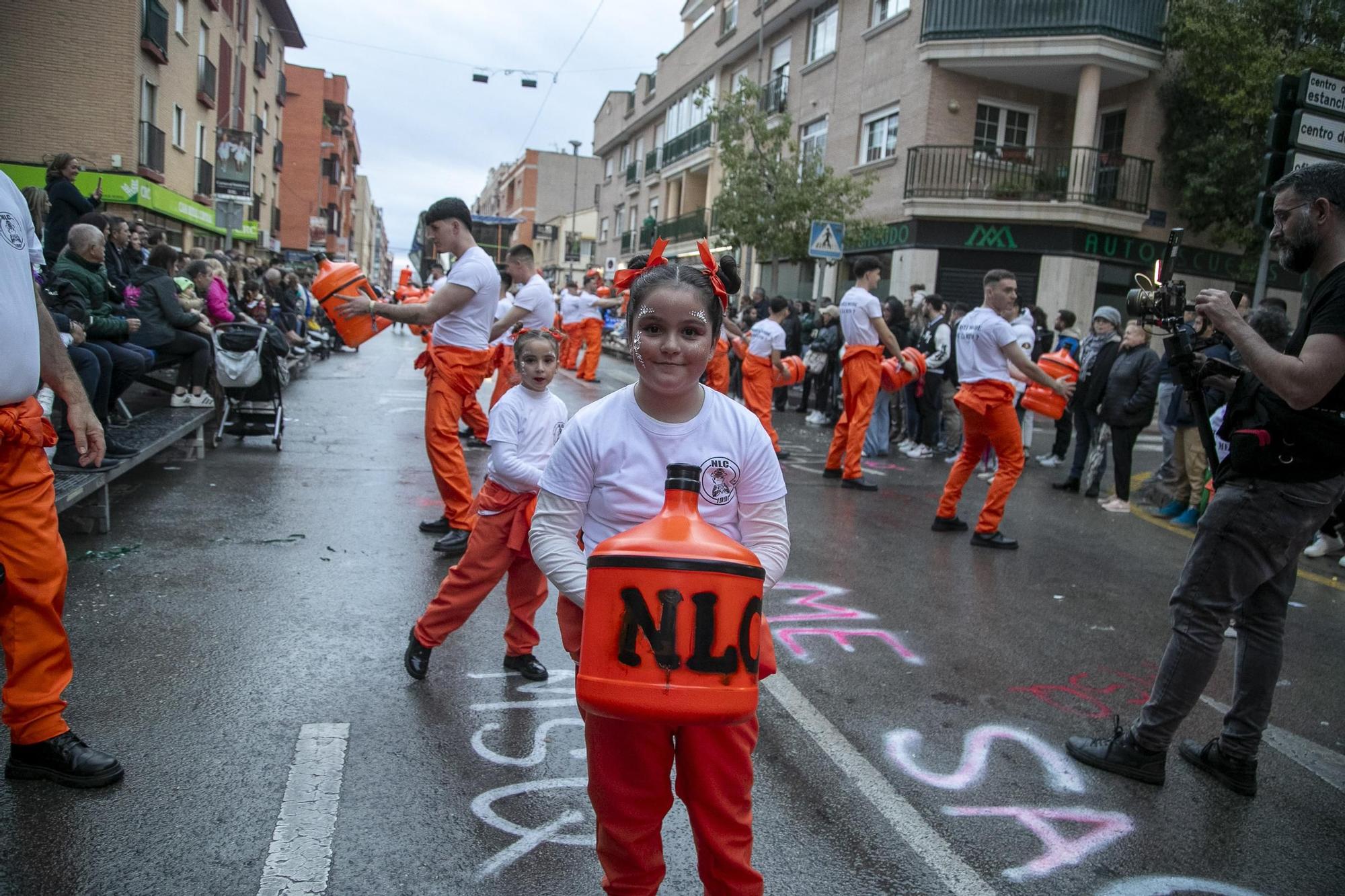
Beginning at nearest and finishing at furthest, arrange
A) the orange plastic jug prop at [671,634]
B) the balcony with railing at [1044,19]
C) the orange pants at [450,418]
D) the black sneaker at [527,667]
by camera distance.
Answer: the orange plastic jug prop at [671,634], the black sneaker at [527,667], the orange pants at [450,418], the balcony with railing at [1044,19]

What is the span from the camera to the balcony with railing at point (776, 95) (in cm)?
2969

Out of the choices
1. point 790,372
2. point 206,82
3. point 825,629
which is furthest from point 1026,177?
point 206,82

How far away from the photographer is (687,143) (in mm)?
39062

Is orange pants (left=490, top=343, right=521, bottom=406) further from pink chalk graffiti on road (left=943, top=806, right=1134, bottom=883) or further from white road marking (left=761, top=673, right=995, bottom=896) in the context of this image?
pink chalk graffiti on road (left=943, top=806, right=1134, bottom=883)

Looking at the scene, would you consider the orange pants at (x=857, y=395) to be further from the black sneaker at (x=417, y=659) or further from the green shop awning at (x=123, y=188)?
the green shop awning at (x=123, y=188)

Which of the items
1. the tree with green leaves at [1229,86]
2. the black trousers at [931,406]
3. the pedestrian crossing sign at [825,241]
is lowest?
the black trousers at [931,406]

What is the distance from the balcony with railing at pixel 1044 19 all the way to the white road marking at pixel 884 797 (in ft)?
69.8

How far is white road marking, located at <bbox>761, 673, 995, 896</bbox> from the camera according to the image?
2840mm

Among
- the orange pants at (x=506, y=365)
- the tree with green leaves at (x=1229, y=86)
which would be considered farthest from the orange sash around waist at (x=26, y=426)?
the tree with green leaves at (x=1229, y=86)

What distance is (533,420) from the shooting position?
4371mm

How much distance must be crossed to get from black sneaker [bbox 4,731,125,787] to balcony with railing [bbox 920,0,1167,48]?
75.2 feet

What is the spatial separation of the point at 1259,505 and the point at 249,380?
27.4ft

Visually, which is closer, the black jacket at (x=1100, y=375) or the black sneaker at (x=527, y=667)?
the black sneaker at (x=527, y=667)

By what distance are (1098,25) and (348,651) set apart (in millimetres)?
22006
